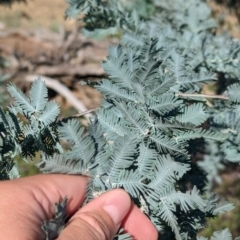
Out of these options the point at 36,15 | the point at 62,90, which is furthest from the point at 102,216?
the point at 36,15

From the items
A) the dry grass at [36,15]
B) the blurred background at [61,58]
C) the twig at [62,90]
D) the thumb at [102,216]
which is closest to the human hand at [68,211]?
the thumb at [102,216]

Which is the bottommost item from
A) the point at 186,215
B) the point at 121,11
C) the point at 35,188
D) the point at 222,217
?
the point at 222,217

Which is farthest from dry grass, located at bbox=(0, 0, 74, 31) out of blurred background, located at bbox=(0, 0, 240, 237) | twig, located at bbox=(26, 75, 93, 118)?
twig, located at bbox=(26, 75, 93, 118)

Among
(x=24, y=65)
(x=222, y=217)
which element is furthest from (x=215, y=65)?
(x=24, y=65)

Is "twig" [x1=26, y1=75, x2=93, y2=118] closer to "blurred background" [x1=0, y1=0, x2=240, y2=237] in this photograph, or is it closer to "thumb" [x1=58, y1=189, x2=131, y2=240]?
"blurred background" [x1=0, y1=0, x2=240, y2=237]

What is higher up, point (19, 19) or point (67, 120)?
point (67, 120)

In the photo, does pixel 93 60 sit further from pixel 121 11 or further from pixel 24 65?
pixel 121 11

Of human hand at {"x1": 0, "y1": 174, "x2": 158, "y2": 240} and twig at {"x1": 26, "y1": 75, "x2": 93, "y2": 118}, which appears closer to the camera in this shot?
human hand at {"x1": 0, "y1": 174, "x2": 158, "y2": 240}
